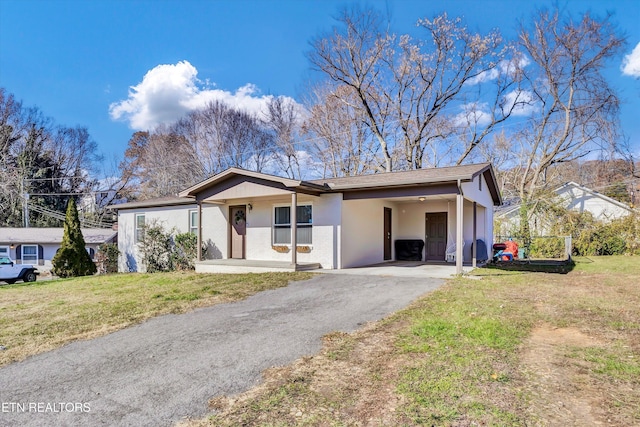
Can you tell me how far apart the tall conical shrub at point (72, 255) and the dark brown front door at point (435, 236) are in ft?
49.1

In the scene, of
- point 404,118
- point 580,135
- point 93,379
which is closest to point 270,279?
point 93,379

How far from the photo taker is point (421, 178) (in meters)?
10.4

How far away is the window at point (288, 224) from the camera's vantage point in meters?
12.3

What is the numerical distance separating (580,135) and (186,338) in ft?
85.8

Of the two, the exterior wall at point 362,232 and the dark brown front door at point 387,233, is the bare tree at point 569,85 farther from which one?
the exterior wall at point 362,232

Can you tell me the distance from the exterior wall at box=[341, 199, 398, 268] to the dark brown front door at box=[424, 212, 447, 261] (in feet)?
5.75

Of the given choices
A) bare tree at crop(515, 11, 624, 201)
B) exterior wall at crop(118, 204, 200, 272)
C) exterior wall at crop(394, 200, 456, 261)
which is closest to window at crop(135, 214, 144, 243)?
exterior wall at crop(118, 204, 200, 272)

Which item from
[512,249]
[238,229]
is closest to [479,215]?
[512,249]

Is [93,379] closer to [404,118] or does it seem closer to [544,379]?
[544,379]

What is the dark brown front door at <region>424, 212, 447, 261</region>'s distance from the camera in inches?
566

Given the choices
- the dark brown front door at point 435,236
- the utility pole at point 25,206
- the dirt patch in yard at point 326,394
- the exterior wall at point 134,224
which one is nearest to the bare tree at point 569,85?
the dark brown front door at point 435,236

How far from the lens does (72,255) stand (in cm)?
1694

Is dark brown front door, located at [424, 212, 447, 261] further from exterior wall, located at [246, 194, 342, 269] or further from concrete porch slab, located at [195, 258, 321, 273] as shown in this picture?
concrete porch slab, located at [195, 258, 321, 273]

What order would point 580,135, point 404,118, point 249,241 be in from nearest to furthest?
1. point 249,241
2. point 580,135
3. point 404,118
